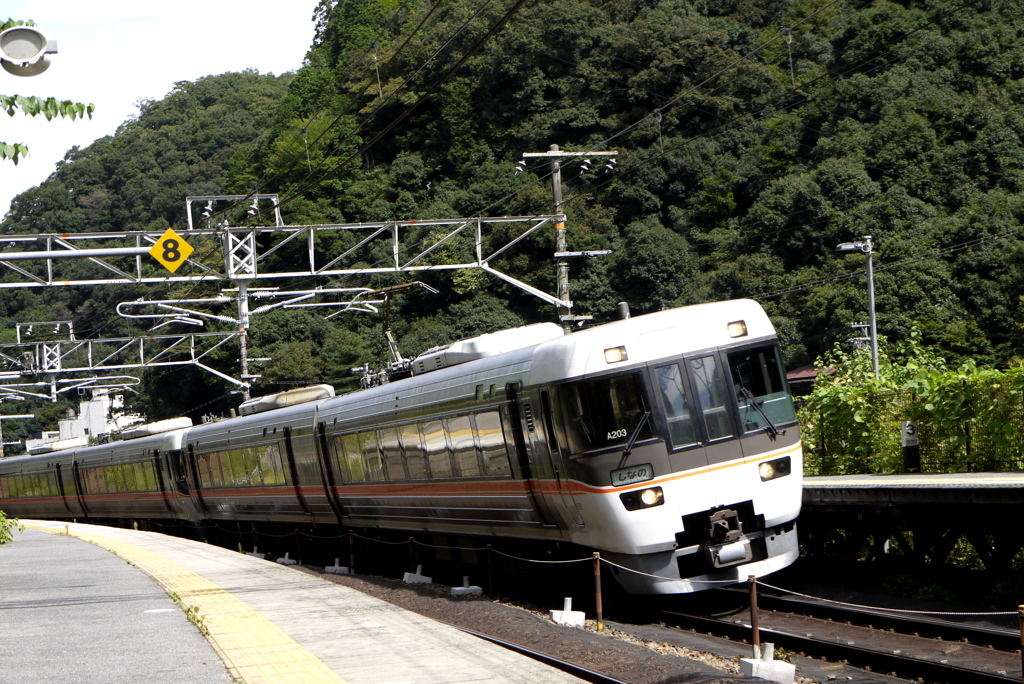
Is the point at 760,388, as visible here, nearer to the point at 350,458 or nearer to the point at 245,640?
the point at 245,640

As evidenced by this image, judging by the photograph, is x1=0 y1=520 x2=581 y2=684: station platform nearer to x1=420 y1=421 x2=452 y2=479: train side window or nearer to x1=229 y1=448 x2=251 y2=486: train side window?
x1=420 y1=421 x2=452 y2=479: train side window

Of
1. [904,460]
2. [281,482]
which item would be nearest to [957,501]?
[904,460]

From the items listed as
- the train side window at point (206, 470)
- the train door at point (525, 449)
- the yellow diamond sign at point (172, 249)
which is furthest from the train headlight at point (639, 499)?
the train side window at point (206, 470)

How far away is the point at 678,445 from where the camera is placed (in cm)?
1152

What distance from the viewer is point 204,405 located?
68.1 metres

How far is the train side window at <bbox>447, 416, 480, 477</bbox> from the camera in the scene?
1425 cm

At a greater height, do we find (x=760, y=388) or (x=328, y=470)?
(x=760, y=388)

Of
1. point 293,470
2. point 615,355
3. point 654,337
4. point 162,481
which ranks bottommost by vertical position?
point 162,481

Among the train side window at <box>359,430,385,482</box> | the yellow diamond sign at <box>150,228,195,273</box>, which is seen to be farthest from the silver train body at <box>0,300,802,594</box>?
the yellow diamond sign at <box>150,228,195,273</box>

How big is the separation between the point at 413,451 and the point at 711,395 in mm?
5642

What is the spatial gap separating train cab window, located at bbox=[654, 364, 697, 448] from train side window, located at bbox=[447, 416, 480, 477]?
3.28 meters

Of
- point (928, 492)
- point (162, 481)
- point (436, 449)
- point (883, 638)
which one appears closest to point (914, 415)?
point (928, 492)

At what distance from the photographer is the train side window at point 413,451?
15.9 m

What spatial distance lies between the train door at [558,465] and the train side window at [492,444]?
1.19 m
